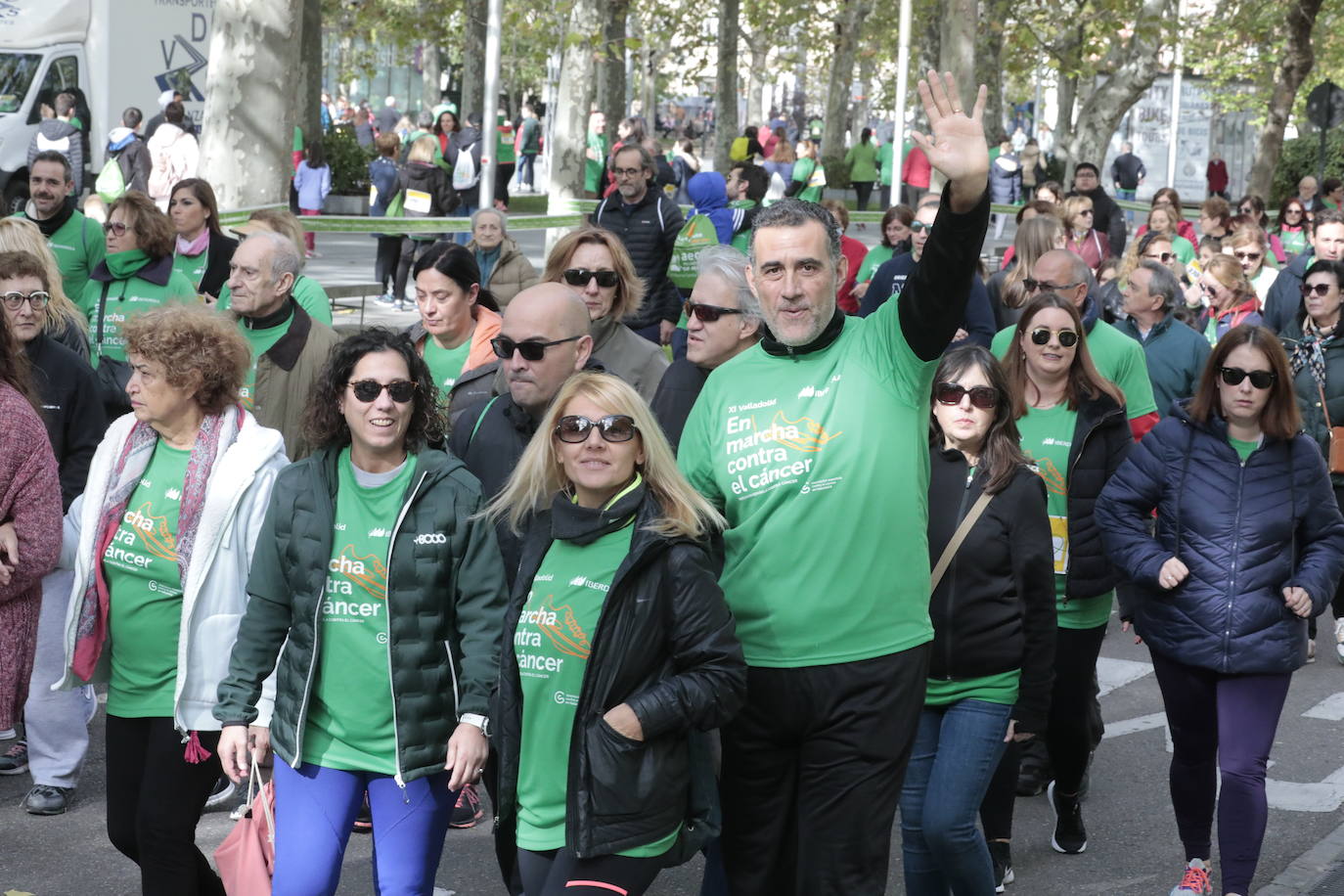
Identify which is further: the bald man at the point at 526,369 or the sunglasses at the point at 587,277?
the sunglasses at the point at 587,277

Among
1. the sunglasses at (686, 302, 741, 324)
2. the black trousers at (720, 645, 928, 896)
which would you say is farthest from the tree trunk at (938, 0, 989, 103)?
the black trousers at (720, 645, 928, 896)

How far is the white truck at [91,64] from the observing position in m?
24.5

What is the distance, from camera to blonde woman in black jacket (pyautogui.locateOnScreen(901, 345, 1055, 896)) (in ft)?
15.6

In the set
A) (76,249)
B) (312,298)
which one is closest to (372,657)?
(312,298)

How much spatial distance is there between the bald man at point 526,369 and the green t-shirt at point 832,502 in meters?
1.19

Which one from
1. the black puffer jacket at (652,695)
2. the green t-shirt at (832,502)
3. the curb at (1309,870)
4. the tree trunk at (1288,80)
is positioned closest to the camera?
the black puffer jacket at (652,695)

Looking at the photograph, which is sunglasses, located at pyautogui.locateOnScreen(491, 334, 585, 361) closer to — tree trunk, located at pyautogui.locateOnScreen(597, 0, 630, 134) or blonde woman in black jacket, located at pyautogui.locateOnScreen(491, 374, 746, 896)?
blonde woman in black jacket, located at pyautogui.locateOnScreen(491, 374, 746, 896)

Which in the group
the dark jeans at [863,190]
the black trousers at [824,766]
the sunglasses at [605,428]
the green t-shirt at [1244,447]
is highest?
the dark jeans at [863,190]

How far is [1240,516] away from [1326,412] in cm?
375

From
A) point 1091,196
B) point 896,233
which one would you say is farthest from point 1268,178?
point 896,233

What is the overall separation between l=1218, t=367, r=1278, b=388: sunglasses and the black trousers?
1.97 m

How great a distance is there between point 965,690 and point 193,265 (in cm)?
558

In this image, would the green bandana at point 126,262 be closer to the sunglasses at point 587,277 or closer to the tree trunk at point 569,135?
the sunglasses at point 587,277

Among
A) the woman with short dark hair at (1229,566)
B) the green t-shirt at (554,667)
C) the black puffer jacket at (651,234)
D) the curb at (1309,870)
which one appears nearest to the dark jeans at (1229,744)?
the woman with short dark hair at (1229,566)
